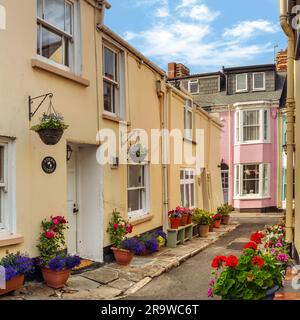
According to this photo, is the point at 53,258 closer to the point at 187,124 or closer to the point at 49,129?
the point at 49,129

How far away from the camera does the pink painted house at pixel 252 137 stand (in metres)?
25.2

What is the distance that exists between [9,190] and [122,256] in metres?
3.31

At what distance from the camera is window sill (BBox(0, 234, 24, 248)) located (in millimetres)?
5943

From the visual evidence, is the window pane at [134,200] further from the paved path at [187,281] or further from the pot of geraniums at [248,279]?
the pot of geraniums at [248,279]

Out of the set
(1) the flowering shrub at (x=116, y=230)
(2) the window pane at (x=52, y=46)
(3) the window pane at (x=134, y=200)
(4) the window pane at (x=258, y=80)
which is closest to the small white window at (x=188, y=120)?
(3) the window pane at (x=134, y=200)

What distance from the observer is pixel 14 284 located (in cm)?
583

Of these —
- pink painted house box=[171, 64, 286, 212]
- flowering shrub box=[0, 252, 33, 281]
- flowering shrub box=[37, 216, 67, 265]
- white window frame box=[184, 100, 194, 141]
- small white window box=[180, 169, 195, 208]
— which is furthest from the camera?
pink painted house box=[171, 64, 286, 212]

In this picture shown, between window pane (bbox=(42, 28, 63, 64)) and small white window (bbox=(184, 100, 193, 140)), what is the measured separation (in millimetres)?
7639

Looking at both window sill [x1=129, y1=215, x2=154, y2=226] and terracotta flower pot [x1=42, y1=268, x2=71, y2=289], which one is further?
window sill [x1=129, y1=215, x2=154, y2=226]

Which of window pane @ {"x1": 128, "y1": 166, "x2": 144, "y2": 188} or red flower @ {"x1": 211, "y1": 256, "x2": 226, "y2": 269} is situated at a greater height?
window pane @ {"x1": 128, "y1": 166, "x2": 144, "y2": 188}

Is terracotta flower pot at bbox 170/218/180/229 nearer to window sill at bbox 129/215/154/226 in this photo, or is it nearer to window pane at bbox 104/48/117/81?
window sill at bbox 129/215/154/226

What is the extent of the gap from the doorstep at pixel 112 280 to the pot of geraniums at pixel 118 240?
6.6 inches

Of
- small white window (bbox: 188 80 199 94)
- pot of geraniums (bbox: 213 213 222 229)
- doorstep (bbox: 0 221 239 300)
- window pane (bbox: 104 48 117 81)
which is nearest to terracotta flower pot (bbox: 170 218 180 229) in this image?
doorstep (bbox: 0 221 239 300)

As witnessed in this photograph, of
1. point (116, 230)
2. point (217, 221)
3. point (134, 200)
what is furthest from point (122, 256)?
point (217, 221)
